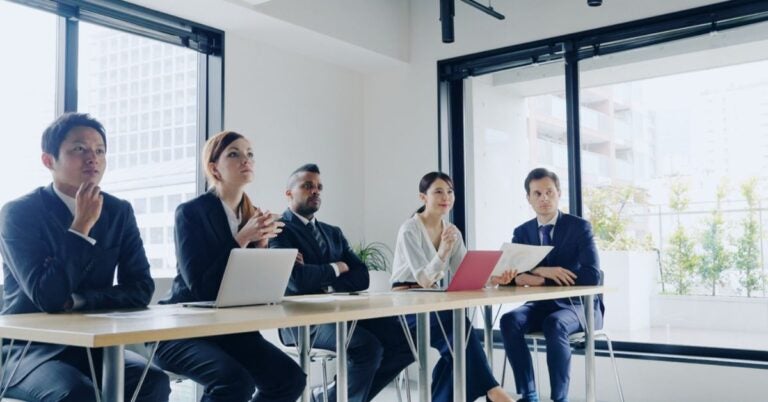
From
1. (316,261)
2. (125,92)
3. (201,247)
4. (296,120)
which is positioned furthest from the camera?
(296,120)

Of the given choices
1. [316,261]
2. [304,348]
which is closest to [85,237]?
[304,348]

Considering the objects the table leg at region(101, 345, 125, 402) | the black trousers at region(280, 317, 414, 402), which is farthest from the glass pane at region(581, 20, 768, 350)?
the table leg at region(101, 345, 125, 402)

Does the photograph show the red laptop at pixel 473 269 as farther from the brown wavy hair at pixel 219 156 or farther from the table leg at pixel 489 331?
the brown wavy hair at pixel 219 156

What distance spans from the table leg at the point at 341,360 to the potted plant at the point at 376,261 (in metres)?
2.19

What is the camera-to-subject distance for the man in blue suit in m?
3.51

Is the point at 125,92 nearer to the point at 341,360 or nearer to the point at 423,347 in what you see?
the point at 341,360

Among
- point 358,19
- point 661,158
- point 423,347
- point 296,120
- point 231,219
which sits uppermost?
point 358,19

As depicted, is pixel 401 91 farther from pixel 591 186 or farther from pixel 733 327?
pixel 733 327

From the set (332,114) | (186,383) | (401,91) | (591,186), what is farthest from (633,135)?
(186,383)

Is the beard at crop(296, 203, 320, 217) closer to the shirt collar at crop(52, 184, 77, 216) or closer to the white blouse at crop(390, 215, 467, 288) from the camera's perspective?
the white blouse at crop(390, 215, 467, 288)

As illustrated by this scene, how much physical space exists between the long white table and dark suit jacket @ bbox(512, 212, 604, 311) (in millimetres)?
810

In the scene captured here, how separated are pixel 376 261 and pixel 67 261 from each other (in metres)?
3.34

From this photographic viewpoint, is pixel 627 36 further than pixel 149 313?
Yes

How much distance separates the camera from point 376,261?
5297 millimetres
